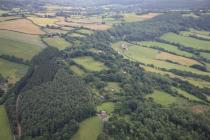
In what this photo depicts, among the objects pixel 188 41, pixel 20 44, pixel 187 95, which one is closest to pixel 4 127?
pixel 187 95

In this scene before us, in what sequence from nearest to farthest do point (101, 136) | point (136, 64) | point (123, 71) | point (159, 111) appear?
point (101, 136), point (159, 111), point (123, 71), point (136, 64)

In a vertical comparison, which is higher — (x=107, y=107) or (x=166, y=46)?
(x=166, y=46)

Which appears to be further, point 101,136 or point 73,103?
point 73,103

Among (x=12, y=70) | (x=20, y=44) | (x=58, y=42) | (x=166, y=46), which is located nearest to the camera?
(x=12, y=70)

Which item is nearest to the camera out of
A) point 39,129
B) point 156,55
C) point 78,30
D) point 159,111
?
point 39,129

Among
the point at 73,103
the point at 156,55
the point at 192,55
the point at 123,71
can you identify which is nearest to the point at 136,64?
the point at 123,71

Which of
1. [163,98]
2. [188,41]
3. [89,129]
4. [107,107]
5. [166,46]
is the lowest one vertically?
[89,129]

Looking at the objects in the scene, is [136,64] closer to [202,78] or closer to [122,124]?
[202,78]

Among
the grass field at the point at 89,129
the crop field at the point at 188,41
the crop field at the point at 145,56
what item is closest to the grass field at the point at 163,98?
the grass field at the point at 89,129

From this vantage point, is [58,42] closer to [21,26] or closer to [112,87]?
[21,26]
